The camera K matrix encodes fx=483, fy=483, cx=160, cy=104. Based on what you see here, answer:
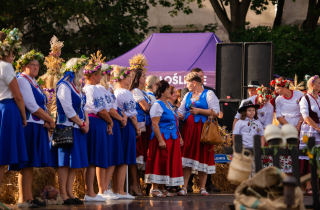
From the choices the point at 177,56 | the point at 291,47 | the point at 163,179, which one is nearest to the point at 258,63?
the point at 177,56

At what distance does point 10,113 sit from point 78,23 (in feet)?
43.9

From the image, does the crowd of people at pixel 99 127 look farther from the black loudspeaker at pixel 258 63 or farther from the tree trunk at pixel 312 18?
the tree trunk at pixel 312 18

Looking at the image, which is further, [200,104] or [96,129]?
[200,104]

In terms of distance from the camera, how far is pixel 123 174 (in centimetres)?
712

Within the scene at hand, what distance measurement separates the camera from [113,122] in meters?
6.95

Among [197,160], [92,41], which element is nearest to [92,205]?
[197,160]

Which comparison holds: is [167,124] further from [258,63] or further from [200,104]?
[258,63]

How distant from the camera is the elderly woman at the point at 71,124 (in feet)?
20.1

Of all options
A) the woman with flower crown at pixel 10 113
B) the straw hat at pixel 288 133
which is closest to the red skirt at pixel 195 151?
the woman with flower crown at pixel 10 113

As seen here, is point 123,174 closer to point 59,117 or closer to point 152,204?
point 152,204

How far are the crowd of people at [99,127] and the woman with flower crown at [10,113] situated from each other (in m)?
0.01

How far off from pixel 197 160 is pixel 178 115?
80 centimetres

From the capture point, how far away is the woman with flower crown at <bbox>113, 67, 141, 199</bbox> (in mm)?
→ 7105

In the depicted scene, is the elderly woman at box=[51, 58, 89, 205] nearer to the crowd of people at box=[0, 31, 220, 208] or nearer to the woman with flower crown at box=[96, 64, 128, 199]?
the crowd of people at box=[0, 31, 220, 208]
